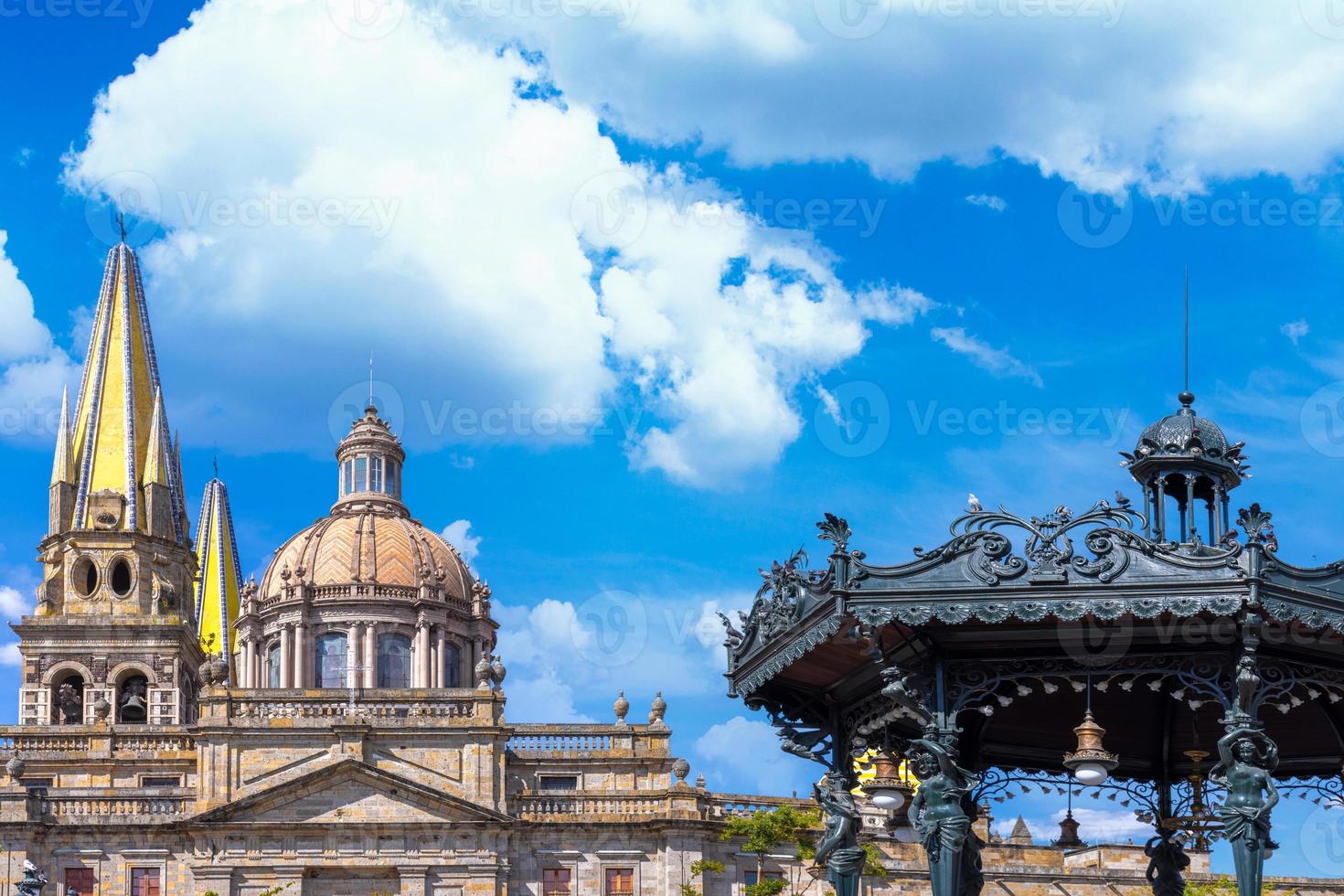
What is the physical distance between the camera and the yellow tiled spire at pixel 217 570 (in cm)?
12688

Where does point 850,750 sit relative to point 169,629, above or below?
below

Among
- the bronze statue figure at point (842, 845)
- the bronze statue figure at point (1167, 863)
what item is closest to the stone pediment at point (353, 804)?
the bronze statue figure at point (1167, 863)

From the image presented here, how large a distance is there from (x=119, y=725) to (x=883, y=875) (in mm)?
26653

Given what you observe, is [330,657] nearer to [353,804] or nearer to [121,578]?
[353,804]

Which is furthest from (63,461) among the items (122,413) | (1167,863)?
(1167,863)

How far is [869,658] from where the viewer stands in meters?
19.0

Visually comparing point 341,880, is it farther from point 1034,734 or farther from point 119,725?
point 1034,734

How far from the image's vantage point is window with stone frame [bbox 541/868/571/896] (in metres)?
73.1

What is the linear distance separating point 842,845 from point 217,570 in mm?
114219

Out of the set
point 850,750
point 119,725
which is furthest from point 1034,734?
point 119,725

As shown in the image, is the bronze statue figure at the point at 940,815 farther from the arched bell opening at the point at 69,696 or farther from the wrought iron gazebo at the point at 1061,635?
the arched bell opening at the point at 69,696

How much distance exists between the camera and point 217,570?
13000 centimetres

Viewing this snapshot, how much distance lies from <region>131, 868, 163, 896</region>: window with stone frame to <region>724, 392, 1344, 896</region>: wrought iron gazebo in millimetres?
55266

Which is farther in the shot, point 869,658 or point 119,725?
point 119,725
